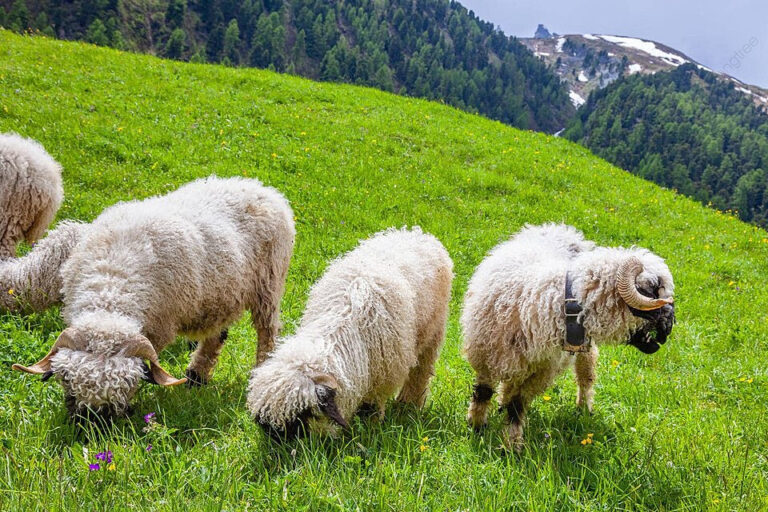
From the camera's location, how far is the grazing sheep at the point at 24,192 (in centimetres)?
686

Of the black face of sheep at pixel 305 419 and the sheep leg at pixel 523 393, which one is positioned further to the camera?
the sheep leg at pixel 523 393

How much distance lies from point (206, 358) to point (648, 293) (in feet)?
15.0

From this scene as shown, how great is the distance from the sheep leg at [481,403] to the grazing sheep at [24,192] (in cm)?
616

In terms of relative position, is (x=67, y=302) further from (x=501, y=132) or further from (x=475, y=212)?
(x=501, y=132)

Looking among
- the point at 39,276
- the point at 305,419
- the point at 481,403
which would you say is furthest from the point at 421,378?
the point at 39,276

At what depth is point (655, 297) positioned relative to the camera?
431 cm

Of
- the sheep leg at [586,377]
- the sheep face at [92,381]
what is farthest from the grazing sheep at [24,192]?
the sheep leg at [586,377]

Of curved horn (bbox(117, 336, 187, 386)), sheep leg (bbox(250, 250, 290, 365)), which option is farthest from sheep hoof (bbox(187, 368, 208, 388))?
curved horn (bbox(117, 336, 187, 386))

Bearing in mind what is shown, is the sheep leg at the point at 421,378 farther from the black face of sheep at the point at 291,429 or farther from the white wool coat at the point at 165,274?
the black face of sheep at the point at 291,429

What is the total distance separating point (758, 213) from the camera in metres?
106

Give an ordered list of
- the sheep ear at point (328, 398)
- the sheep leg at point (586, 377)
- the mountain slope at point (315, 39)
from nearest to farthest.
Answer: the sheep ear at point (328, 398) < the sheep leg at point (586, 377) < the mountain slope at point (315, 39)

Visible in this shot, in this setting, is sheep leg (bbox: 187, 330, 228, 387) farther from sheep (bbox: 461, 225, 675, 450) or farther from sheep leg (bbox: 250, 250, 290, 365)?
sheep (bbox: 461, 225, 675, 450)

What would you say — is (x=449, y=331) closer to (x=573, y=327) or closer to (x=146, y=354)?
(x=573, y=327)

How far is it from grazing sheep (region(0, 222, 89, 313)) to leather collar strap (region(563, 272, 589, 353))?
5325mm
